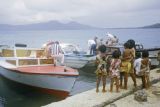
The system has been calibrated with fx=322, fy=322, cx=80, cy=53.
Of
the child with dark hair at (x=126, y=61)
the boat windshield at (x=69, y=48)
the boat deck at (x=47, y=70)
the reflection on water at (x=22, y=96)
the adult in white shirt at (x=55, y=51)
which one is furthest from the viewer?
the boat windshield at (x=69, y=48)

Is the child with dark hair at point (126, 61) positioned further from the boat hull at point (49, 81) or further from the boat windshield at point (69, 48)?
the boat windshield at point (69, 48)

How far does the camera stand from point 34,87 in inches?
507

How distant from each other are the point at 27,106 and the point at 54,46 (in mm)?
3525

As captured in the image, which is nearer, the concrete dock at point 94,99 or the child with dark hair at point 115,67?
the concrete dock at point 94,99

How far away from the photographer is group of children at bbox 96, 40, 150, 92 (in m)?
8.56

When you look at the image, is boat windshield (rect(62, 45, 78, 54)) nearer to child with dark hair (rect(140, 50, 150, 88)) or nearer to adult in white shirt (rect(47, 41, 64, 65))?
adult in white shirt (rect(47, 41, 64, 65))

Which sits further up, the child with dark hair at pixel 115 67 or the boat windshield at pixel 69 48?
the boat windshield at pixel 69 48

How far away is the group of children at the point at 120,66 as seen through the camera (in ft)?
28.1

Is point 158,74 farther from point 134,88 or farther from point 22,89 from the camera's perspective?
point 22,89

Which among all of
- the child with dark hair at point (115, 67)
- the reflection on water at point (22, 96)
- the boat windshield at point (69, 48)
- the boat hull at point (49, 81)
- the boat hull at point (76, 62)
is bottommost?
the reflection on water at point (22, 96)

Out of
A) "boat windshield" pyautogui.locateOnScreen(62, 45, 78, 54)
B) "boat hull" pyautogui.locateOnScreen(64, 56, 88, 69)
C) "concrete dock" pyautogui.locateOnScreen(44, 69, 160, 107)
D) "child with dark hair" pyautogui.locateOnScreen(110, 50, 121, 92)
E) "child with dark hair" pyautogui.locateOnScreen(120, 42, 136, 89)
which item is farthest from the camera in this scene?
"boat windshield" pyautogui.locateOnScreen(62, 45, 78, 54)

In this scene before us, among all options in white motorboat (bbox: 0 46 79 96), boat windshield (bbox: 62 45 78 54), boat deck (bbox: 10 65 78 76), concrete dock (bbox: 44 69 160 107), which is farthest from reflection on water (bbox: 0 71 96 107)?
→ boat windshield (bbox: 62 45 78 54)

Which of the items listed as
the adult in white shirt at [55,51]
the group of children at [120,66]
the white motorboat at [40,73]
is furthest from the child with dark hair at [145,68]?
the adult in white shirt at [55,51]

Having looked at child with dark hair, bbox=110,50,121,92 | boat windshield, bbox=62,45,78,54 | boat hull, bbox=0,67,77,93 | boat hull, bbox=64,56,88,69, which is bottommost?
boat hull, bbox=0,67,77,93
